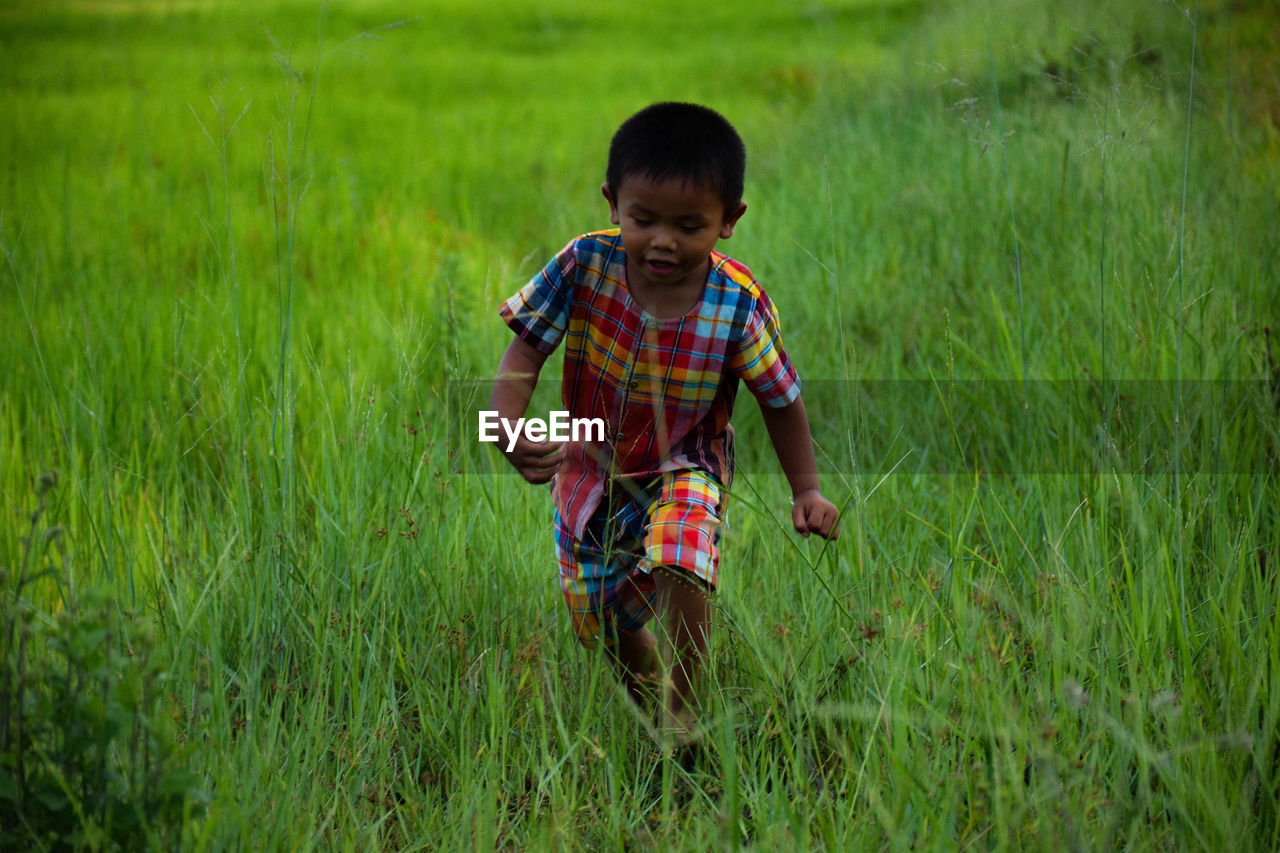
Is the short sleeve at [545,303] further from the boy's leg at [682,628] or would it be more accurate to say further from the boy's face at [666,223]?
the boy's leg at [682,628]

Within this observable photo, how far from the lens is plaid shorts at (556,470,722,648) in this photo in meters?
1.95

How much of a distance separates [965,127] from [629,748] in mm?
4156

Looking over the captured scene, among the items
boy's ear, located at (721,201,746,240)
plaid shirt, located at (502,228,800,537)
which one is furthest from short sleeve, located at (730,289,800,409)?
boy's ear, located at (721,201,746,240)

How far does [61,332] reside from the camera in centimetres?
370

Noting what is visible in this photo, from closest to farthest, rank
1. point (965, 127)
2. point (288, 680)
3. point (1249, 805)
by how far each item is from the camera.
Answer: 1. point (1249, 805)
2. point (288, 680)
3. point (965, 127)

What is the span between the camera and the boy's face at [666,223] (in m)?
1.86

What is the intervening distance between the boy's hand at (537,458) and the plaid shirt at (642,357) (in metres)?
0.17

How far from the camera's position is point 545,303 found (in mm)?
2096

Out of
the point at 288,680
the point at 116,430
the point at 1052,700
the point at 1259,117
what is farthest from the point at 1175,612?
the point at 1259,117

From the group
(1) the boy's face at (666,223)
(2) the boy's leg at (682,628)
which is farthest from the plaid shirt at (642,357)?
(2) the boy's leg at (682,628)

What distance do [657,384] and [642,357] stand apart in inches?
2.5

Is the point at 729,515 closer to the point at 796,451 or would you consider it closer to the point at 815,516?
the point at 796,451

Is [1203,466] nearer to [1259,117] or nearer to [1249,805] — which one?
[1249,805]

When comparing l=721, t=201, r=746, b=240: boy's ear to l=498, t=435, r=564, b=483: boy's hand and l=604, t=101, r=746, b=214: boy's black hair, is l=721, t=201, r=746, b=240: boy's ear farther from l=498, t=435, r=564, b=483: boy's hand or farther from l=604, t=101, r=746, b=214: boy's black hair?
l=498, t=435, r=564, b=483: boy's hand
